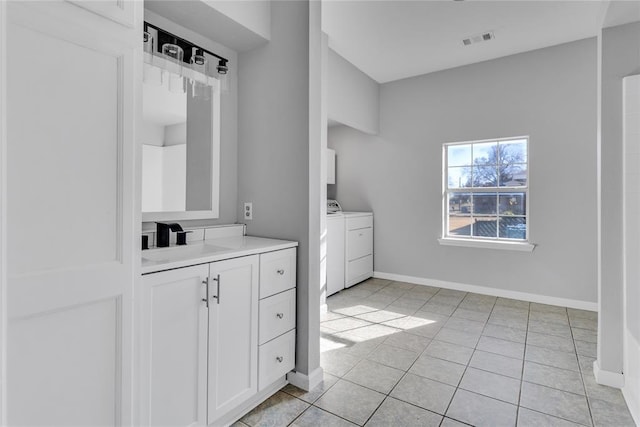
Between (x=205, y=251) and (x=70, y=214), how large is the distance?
2.23 feet

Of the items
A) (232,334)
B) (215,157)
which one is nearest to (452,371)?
(232,334)

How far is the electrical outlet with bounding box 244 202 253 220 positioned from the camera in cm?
223

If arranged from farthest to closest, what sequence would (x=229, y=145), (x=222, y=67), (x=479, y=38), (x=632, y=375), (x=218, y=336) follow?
(x=479, y=38) < (x=229, y=145) < (x=222, y=67) < (x=632, y=375) < (x=218, y=336)

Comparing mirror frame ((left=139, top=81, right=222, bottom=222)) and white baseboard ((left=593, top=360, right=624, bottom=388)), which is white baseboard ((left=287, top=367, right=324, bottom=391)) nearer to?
mirror frame ((left=139, top=81, right=222, bottom=222))

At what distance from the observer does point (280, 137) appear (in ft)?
6.73

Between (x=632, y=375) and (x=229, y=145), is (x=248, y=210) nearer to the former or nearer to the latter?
(x=229, y=145)

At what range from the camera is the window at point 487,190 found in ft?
12.3

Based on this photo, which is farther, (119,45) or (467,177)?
(467,177)

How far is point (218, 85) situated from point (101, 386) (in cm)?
183

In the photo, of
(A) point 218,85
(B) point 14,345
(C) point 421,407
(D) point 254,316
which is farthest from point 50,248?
(C) point 421,407

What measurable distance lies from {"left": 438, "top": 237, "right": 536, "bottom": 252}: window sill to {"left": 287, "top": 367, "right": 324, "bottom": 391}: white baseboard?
2.73 metres

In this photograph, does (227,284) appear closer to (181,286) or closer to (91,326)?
(181,286)

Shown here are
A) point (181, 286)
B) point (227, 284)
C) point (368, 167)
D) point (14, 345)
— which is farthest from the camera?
point (368, 167)

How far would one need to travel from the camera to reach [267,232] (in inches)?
84.4
